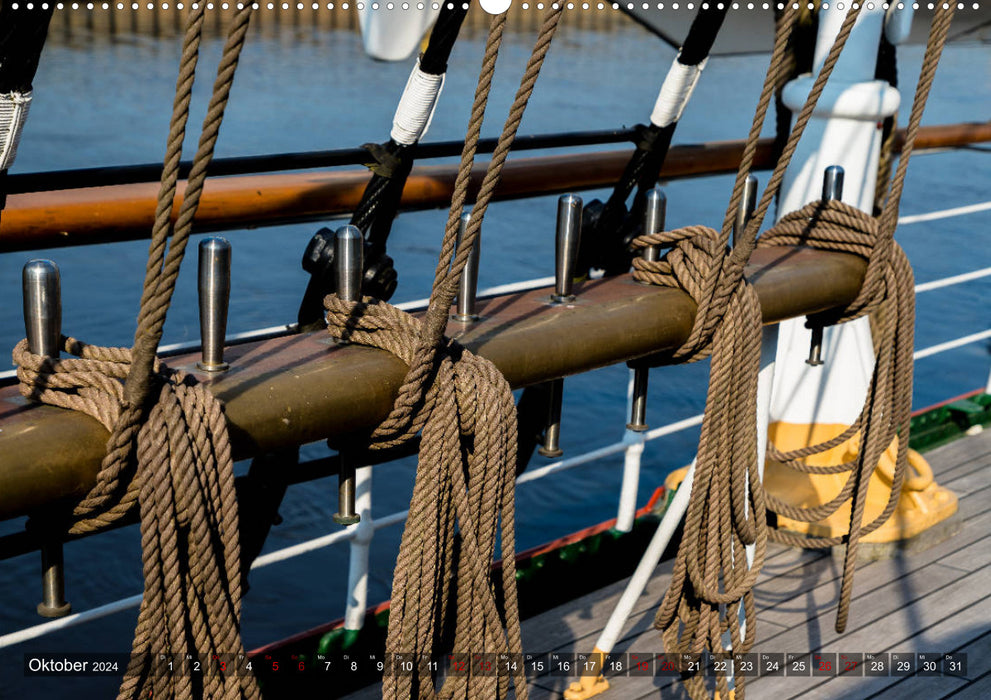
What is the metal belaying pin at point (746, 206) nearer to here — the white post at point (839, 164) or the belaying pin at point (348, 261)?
the belaying pin at point (348, 261)

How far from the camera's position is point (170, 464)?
86cm

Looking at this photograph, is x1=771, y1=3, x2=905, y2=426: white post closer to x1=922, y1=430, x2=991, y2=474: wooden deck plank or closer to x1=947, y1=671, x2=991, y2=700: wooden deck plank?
x1=922, y1=430, x2=991, y2=474: wooden deck plank

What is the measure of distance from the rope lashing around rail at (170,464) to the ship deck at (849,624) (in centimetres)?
102

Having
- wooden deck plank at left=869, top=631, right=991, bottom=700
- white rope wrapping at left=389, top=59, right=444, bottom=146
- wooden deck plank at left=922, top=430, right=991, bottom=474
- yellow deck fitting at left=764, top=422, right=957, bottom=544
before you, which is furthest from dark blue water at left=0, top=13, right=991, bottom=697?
white rope wrapping at left=389, top=59, right=444, bottom=146

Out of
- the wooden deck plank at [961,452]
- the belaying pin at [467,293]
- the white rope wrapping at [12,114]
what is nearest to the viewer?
the white rope wrapping at [12,114]

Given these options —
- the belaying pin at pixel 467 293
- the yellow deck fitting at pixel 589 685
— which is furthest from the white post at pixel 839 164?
the belaying pin at pixel 467 293

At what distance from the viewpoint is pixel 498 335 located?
1.17m

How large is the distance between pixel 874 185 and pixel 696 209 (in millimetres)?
7744

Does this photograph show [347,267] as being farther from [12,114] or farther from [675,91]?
[675,91]

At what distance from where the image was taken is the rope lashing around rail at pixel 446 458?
3.33 feet

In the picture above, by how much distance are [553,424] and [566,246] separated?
237mm

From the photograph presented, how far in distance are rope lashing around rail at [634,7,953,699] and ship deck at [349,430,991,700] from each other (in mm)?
294

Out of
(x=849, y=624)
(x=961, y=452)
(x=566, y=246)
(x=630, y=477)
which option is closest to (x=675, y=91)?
(x=566, y=246)

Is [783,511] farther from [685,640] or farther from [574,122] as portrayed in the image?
[574,122]
